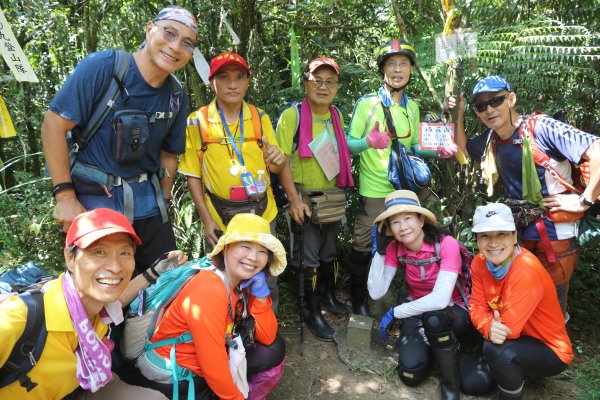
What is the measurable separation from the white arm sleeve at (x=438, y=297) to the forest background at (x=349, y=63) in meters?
0.78

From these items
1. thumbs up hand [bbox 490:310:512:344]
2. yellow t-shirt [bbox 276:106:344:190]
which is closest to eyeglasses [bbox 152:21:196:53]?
yellow t-shirt [bbox 276:106:344:190]

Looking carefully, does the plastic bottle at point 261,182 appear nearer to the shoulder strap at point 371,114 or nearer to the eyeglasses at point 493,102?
the shoulder strap at point 371,114

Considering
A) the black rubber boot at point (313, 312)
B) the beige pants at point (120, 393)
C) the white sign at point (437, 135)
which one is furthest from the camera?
the black rubber boot at point (313, 312)

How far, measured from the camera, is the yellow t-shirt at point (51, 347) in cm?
180

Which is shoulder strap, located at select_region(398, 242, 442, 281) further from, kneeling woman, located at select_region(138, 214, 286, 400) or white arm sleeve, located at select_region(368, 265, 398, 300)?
kneeling woman, located at select_region(138, 214, 286, 400)

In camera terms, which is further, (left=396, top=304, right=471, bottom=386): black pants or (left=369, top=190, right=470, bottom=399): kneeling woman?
(left=396, top=304, right=471, bottom=386): black pants

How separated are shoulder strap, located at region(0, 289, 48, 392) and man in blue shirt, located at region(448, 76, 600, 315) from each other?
3.24m

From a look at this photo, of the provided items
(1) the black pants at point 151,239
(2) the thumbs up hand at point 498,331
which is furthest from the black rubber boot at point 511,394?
(1) the black pants at point 151,239

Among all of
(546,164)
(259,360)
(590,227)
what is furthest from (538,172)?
(259,360)

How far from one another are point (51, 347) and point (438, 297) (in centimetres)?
269

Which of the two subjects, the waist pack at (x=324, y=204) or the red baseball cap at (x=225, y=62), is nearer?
the red baseball cap at (x=225, y=62)

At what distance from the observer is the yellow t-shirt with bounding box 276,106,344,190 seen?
3.92 metres

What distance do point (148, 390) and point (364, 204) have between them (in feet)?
8.40

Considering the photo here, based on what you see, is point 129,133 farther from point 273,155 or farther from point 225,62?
point 273,155
